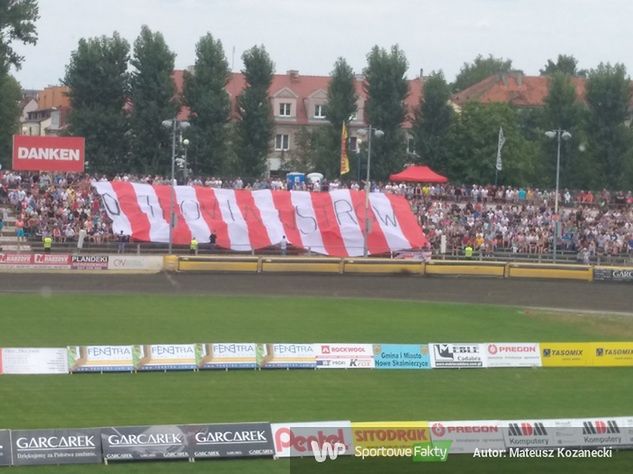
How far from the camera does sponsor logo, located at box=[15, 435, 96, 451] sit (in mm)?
18250

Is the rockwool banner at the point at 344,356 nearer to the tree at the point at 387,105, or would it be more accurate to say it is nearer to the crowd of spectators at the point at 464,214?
the crowd of spectators at the point at 464,214

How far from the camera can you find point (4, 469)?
1794 centimetres

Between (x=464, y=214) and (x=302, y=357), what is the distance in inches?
1206

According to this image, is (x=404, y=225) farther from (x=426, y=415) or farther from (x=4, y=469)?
(x=4, y=469)

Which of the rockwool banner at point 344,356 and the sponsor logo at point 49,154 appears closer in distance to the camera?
the rockwool banner at point 344,356

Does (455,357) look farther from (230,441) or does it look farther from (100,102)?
(100,102)

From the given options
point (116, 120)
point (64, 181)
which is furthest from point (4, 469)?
point (116, 120)

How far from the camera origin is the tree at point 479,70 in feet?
535

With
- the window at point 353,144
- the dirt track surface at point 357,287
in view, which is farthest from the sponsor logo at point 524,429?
the window at point 353,144

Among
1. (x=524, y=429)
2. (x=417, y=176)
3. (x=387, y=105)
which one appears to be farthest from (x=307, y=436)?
(x=387, y=105)

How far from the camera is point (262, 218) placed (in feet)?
178

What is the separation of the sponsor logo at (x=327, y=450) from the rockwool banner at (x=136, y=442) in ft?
8.13

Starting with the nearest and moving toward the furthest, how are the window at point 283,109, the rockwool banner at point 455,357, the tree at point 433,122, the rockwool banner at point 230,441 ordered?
the rockwool banner at point 230,441 < the rockwool banner at point 455,357 < the tree at point 433,122 < the window at point 283,109

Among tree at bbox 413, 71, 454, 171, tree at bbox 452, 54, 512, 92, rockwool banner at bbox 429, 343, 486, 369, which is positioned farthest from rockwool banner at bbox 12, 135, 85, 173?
tree at bbox 452, 54, 512, 92
